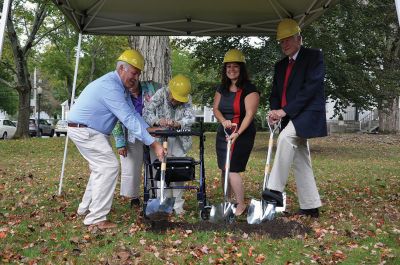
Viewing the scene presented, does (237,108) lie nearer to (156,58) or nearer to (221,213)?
(221,213)

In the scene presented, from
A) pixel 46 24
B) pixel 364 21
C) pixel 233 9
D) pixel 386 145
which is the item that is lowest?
pixel 386 145

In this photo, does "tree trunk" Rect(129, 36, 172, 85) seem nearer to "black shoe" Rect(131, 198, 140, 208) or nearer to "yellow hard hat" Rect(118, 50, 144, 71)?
"black shoe" Rect(131, 198, 140, 208)

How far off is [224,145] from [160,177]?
3.03 feet

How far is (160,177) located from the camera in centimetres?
569

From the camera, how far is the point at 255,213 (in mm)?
5543

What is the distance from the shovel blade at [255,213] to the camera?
5.46 meters

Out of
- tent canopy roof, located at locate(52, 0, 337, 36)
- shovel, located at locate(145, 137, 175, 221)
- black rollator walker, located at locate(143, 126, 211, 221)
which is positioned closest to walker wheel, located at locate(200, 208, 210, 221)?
black rollator walker, located at locate(143, 126, 211, 221)

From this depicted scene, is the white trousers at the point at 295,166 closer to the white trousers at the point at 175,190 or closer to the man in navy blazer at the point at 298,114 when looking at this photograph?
the man in navy blazer at the point at 298,114

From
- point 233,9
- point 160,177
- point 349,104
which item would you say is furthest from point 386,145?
point 160,177

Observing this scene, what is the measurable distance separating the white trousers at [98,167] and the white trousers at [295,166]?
175cm

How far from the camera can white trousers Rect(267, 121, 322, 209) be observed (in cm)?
565

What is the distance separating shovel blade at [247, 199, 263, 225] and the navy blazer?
89 centimetres

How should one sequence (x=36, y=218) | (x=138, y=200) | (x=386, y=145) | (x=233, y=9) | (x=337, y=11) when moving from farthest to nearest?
(x=386, y=145)
(x=337, y=11)
(x=233, y=9)
(x=138, y=200)
(x=36, y=218)

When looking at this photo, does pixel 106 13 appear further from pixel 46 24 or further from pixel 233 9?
pixel 46 24
